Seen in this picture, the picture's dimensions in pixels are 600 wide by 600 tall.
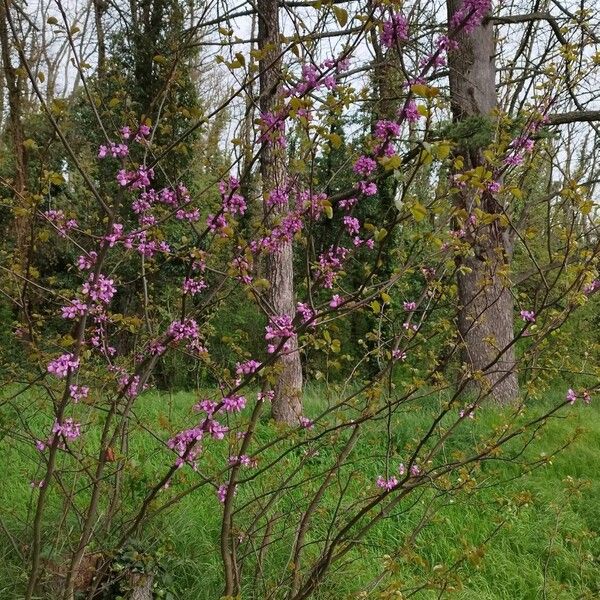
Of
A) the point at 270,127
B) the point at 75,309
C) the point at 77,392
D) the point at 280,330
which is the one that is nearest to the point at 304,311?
the point at 280,330

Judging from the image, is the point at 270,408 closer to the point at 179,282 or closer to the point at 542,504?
the point at 542,504

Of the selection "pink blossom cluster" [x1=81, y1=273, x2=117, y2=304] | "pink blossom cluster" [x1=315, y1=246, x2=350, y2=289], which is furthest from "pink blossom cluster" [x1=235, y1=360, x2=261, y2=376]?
"pink blossom cluster" [x1=81, y1=273, x2=117, y2=304]

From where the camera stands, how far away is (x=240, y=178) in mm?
2080

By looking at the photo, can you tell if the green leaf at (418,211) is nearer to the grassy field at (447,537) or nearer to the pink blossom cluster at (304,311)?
the pink blossom cluster at (304,311)

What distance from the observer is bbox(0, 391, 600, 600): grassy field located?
3.04 m

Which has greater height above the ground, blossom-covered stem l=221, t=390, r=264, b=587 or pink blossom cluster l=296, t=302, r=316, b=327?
pink blossom cluster l=296, t=302, r=316, b=327

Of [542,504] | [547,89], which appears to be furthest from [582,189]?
[542,504]

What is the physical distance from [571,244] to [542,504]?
2.56 m

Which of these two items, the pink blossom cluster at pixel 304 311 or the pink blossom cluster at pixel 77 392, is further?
the pink blossom cluster at pixel 77 392

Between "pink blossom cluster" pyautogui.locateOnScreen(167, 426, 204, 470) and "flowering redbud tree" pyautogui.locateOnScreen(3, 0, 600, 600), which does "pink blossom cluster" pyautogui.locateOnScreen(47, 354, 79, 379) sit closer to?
"flowering redbud tree" pyautogui.locateOnScreen(3, 0, 600, 600)

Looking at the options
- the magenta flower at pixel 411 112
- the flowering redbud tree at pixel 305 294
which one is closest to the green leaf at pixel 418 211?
the flowering redbud tree at pixel 305 294

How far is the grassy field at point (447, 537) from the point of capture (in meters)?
3.04

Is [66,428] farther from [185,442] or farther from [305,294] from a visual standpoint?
[305,294]

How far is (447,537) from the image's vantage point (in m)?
3.78
